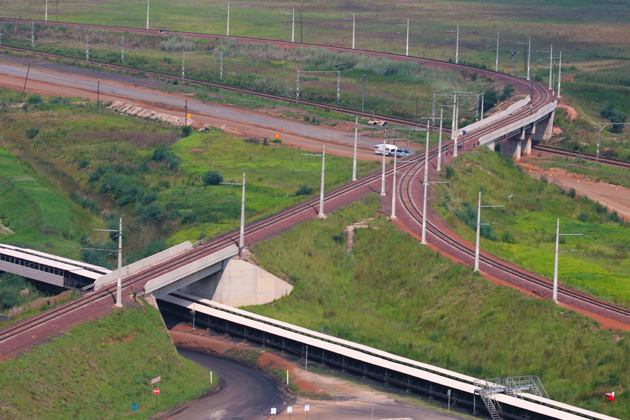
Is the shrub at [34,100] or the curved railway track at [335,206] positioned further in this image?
the shrub at [34,100]

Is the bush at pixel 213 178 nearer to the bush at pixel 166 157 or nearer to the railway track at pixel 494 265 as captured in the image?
the bush at pixel 166 157

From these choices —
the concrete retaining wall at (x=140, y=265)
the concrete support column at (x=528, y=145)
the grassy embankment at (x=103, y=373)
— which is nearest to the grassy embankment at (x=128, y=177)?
the concrete retaining wall at (x=140, y=265)

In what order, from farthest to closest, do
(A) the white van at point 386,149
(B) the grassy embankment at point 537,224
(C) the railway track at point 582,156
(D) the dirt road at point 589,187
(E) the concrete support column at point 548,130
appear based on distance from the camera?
(E) the concrete support column at point 548,130 → (C) the railway track at point 582,156 → (A) the white van at point 386,149 → (D) the dirt road at point 589,187 → (B) the grassy embankment at point 537,224

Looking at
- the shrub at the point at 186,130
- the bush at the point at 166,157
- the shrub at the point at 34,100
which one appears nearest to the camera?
the bush at the point at 166,157

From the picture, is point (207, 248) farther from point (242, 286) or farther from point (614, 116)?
point (614, 116)

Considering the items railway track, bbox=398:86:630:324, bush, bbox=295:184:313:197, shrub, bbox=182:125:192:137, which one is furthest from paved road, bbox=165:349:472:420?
shrub, bbox=182:125:192:137

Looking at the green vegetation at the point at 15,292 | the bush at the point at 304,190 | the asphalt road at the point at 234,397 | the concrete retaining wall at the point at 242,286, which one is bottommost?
the asphalt road at the point at 234,397

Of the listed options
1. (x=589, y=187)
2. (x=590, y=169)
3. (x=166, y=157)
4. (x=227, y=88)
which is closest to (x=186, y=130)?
(x=166, y=157)
